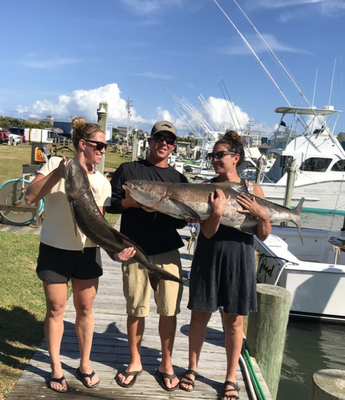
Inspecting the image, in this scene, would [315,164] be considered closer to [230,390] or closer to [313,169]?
[313,169]

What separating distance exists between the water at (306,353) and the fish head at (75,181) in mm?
4149

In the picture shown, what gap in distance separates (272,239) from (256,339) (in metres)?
4.13

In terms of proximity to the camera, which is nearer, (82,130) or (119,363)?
(82,130)

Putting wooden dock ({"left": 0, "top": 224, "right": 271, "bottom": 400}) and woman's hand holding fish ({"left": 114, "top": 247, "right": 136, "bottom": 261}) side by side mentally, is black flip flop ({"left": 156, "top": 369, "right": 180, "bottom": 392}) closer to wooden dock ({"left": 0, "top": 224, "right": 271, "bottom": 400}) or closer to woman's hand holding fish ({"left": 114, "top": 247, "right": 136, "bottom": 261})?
wooden dock ({"left": 0, "top": 224, "right": 271, "bottom": 400})

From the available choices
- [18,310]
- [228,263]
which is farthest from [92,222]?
[18,310]

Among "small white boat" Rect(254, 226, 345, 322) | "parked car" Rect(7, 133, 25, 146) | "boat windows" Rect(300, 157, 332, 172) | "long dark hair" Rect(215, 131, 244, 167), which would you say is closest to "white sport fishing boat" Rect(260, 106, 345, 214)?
"boat windows" Rect(300, 157, 332, 172)

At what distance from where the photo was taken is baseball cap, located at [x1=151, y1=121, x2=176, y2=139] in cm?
310

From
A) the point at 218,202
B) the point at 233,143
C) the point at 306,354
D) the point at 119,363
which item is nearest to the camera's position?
the point at 218,202

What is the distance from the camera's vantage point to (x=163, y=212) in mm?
2934

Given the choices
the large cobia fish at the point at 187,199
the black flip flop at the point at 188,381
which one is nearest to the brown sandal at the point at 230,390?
the black flip flop at the point at 188,381

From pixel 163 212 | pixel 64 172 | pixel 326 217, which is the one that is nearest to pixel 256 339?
pixel 163 212

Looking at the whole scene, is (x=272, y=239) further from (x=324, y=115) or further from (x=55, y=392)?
(x=324, y=115)

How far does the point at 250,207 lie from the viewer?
118 inches

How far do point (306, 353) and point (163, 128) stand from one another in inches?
199
